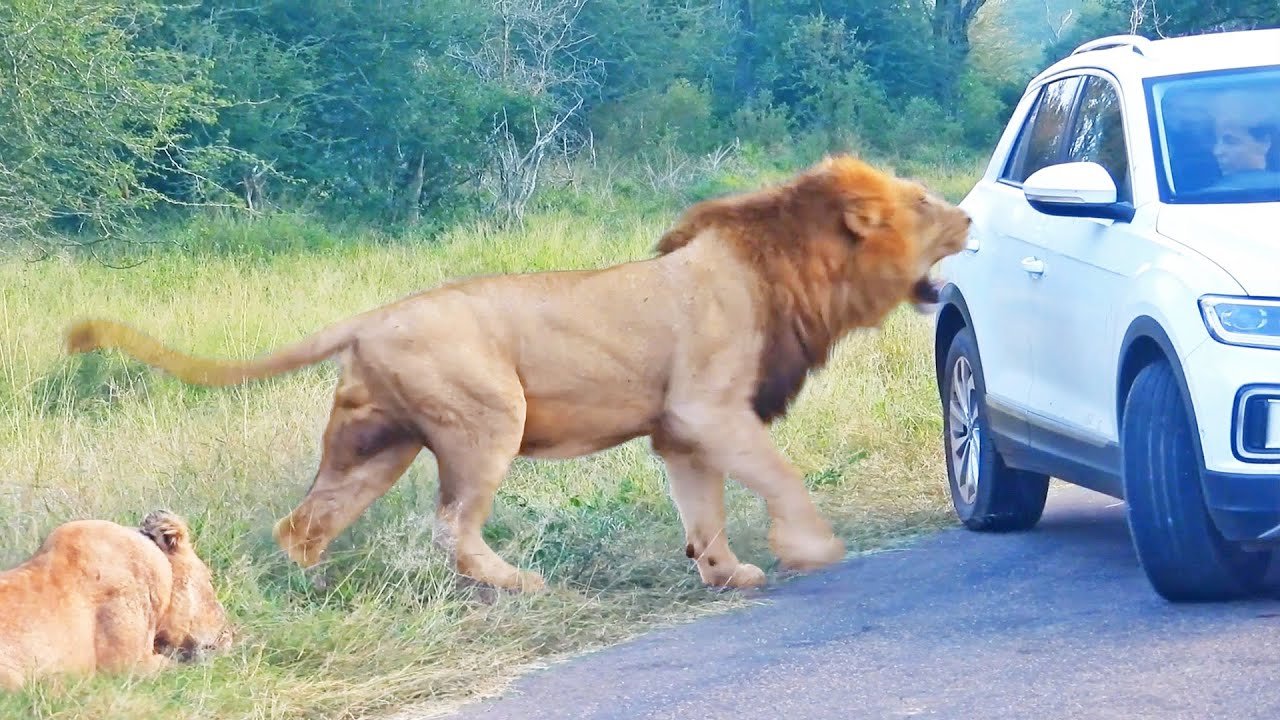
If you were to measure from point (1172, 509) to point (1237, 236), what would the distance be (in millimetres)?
743

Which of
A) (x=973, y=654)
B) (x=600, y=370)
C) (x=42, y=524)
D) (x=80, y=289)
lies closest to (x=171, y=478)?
(x=42, y=524)

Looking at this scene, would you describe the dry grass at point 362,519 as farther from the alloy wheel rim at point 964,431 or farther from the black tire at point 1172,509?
the black tire at point 1172,509

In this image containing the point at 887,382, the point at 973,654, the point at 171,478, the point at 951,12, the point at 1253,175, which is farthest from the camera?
the point at 951,12

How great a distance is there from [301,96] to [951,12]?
2716 cm

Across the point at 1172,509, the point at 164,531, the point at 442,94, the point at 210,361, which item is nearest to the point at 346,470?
the point at 210,361

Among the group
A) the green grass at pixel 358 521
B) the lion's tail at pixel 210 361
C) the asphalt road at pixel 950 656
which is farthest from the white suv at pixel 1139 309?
the lion's tail at pixel 210 361

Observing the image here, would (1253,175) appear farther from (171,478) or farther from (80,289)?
(80,289)

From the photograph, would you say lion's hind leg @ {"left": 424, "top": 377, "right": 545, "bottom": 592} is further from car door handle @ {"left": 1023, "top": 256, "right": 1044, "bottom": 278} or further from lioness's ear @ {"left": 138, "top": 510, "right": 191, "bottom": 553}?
car door handle @ {"left": 1023, "top": 256, "right": 1044, "bottom": 278}

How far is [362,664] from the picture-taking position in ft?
16.2

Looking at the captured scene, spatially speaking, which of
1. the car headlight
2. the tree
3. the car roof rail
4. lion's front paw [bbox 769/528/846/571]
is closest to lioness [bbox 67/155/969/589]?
lion's front paw [bbox 769/528/846/571]

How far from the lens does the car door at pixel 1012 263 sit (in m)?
6.36

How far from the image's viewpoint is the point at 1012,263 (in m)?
6.48

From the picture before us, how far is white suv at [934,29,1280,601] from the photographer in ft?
15.9

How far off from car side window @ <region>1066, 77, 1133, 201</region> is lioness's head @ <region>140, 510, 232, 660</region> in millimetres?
2862
